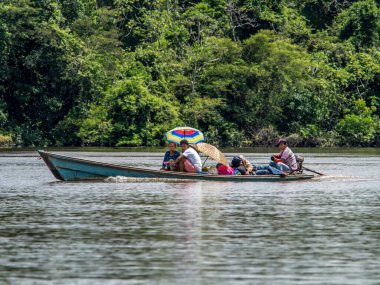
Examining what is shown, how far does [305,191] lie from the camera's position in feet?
77.3

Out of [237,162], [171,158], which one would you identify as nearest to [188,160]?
[171,158]

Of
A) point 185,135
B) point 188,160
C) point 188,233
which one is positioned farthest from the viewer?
point 185,135

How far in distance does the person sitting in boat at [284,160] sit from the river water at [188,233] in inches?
26.6

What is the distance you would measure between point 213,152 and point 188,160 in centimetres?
139

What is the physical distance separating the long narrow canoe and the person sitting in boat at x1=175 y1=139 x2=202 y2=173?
0.86 feet

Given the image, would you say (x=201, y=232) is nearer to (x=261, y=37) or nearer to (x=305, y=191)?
(x=305, y=191)

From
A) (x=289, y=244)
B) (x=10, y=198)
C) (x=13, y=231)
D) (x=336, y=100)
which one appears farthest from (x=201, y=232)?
(x=336, y=100)

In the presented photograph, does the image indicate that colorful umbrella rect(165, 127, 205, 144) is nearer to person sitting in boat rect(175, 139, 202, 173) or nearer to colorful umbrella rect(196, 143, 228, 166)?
colorful umbrella rect(196, 143, 228, 166)

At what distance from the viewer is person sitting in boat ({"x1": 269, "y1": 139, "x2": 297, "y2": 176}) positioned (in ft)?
84.5

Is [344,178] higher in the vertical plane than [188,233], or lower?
higher

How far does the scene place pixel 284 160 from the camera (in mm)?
26188

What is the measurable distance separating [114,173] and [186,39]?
3381cm

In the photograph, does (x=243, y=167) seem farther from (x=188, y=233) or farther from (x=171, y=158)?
(x=188, y=233)

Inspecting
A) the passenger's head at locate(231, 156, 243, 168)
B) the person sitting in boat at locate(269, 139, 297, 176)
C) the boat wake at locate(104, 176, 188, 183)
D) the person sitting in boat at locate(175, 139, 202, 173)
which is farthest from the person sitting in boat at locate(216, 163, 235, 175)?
the person sitting in boat at locate(269, 139, 297, 176)
